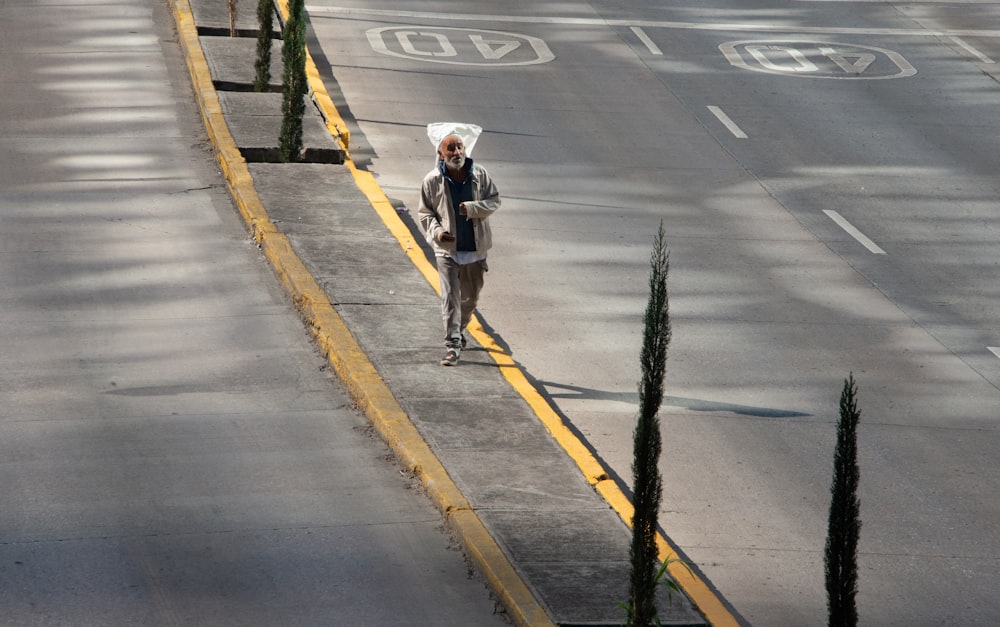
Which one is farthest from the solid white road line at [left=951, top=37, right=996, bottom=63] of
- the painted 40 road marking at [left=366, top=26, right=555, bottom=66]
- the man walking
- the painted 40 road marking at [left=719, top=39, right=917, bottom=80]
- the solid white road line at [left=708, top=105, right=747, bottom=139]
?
the man walking

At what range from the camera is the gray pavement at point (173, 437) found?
26.3 feet

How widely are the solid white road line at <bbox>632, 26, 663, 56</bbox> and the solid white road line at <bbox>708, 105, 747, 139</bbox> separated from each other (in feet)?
11.7

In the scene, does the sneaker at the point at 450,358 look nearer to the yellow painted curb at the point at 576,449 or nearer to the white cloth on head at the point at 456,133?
the yellow painted curb at the point at 576,449

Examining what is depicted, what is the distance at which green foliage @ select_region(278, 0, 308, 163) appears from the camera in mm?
16438

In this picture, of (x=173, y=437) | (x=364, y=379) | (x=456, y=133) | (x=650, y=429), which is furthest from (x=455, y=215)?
(x=650, y=429)

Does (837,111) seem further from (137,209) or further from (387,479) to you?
(387,479)

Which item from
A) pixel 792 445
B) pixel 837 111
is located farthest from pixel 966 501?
pixel 837 111

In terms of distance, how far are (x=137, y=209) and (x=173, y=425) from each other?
555cm

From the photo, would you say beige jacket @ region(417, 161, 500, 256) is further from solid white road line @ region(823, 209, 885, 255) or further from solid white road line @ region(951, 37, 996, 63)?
solid white road line @ region(951, 37, 996, 63)

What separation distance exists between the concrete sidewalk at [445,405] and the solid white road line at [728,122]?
19.6 ft

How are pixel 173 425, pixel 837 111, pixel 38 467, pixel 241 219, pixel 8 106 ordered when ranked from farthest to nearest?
pixel 837 111 < pixel 8 106 < pixel 241 219 < pixel 173 425 < pixel 38 467

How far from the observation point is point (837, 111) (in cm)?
2188

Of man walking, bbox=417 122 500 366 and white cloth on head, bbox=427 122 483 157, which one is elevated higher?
white cloth on head, bbox=427 122 483 157

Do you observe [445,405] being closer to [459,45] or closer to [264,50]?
[264,50]
